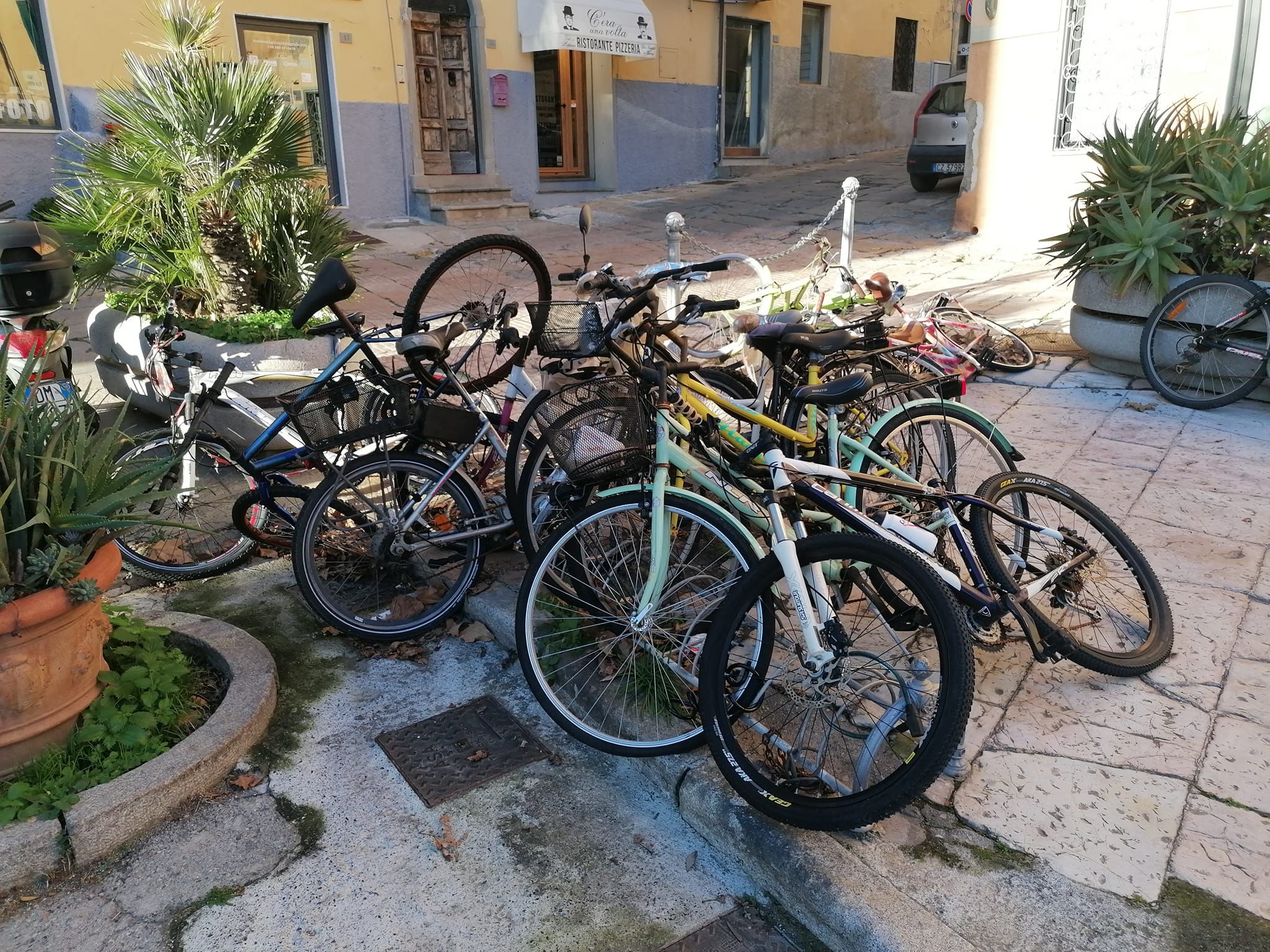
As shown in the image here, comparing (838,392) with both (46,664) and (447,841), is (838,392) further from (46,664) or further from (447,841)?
(46,664)

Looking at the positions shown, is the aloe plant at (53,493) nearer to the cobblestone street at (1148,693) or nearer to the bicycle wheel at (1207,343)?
the cobblestone street at (1148,693)

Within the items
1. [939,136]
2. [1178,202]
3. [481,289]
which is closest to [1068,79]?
[939,136]

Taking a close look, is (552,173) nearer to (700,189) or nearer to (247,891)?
(700,189)

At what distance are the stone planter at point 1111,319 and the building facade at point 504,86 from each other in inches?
286

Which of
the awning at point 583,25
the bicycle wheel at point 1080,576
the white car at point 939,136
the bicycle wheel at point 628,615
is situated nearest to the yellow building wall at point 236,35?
the awning at point 583,25

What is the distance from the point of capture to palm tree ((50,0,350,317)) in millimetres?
5492

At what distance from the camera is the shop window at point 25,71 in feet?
33.4

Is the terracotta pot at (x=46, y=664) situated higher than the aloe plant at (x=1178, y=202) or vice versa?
the aloe plant at (x=1178, y=202)

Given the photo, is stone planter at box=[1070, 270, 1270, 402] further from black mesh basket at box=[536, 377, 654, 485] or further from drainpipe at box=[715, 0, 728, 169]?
drainpipe at box=[715, 0, 728, 169]

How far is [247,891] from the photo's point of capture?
8.27ft

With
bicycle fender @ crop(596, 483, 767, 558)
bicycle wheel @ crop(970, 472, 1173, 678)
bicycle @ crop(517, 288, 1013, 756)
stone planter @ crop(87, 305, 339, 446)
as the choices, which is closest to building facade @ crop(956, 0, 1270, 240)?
bicycle wheel @ crop(970, 472, 1173, 678)

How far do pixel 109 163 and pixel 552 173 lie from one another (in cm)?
1140

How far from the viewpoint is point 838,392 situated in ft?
8.86

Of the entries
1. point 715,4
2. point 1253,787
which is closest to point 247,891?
point 1253,787
